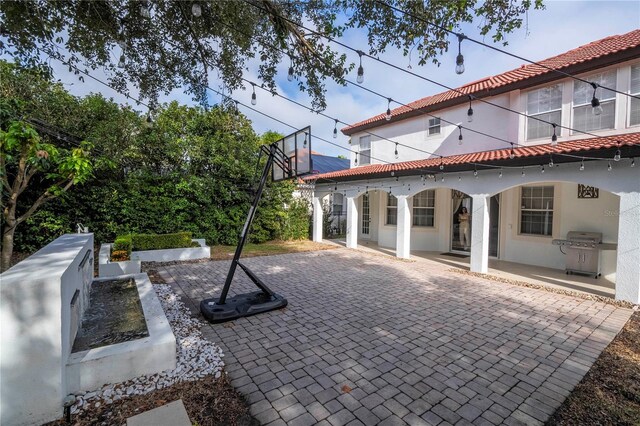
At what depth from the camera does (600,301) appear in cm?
602

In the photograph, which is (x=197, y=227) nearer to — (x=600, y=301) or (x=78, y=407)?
(x=78, y=407)

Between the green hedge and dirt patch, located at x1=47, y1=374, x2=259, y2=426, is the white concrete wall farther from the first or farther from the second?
the green hedge

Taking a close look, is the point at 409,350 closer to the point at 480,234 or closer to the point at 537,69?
the point at 480,234

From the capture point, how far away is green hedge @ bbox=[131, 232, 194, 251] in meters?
8.88

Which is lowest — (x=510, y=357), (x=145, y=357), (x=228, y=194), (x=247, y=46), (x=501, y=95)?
(x=510, y=357)

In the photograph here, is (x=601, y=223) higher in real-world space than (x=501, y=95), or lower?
lower

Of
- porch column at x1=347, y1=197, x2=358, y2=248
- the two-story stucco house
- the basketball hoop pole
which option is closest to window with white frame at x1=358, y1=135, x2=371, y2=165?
the two-story stucco house

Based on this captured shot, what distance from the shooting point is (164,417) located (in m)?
2.47

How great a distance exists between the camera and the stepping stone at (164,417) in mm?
2393

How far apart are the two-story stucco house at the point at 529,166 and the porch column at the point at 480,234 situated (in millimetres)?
28

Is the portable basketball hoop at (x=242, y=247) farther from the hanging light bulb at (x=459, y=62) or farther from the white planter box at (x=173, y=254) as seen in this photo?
the white planter box at (x=173, y=254)

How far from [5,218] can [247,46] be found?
626cm

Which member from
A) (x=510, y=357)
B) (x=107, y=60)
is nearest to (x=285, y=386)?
(x=510, y=357)

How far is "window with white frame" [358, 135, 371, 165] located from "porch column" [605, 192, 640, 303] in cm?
877
